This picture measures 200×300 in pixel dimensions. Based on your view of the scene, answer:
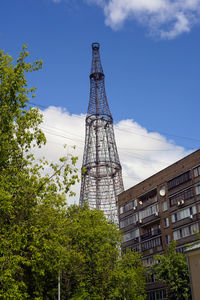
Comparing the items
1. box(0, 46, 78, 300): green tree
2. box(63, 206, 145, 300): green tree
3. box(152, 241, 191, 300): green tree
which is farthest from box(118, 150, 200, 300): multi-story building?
box(0, 46, 78, 300): green tree

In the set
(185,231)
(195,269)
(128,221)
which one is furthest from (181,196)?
(195,269)


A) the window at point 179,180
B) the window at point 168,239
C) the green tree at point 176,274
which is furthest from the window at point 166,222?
the green tree at point 176,274

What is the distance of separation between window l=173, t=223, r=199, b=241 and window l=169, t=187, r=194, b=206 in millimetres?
3607

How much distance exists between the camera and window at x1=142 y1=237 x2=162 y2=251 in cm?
5566

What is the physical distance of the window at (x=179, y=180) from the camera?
51.0 m

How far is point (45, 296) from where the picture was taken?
3606cm

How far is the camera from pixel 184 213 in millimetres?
50719

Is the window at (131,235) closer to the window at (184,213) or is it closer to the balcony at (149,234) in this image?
the balcony at (149,234)

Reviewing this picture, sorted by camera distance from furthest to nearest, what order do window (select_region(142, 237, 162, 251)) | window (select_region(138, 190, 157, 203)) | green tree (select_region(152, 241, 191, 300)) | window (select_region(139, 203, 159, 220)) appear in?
window (select_region(138, 190, 157, 203))
window (select_region(139, 203, 159, 220))
window (select_region(142, 237, 162, 251))
green tree (select_region(152, 241, 191, 300))

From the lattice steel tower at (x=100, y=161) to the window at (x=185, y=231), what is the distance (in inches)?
663

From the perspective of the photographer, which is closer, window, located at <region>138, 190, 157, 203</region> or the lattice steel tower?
window, located at <region>138, 190, 157, 203</region>

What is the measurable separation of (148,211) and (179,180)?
8.77 metres

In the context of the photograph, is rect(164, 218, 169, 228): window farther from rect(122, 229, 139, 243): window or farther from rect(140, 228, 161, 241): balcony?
rect(122, 229, 139, 243): window

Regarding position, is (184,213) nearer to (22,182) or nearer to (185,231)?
(185,231)
